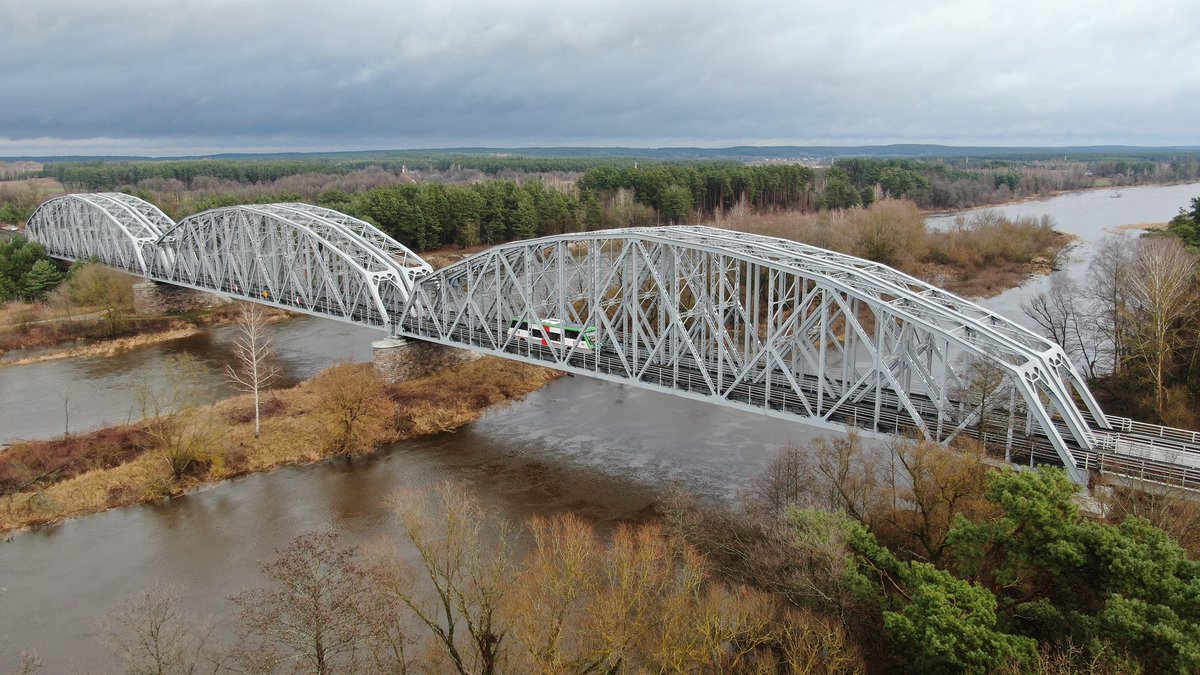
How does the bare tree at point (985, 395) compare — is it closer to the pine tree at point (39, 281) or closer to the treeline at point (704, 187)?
the treeline at point (704, 187)

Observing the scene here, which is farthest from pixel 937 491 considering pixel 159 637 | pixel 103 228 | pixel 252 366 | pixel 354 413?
pixel 103 228

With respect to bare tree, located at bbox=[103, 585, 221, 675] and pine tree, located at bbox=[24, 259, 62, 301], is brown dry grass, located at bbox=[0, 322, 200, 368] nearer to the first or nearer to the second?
pine tree, located at bbox=[24, 259, 62, 301]

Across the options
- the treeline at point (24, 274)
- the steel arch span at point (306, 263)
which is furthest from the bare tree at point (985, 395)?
the treeline at point (24, 274)

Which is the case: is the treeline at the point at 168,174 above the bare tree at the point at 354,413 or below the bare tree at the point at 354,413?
above

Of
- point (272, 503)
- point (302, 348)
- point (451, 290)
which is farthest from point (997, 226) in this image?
point (272, 503)

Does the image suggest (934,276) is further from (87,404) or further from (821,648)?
(87,404)
